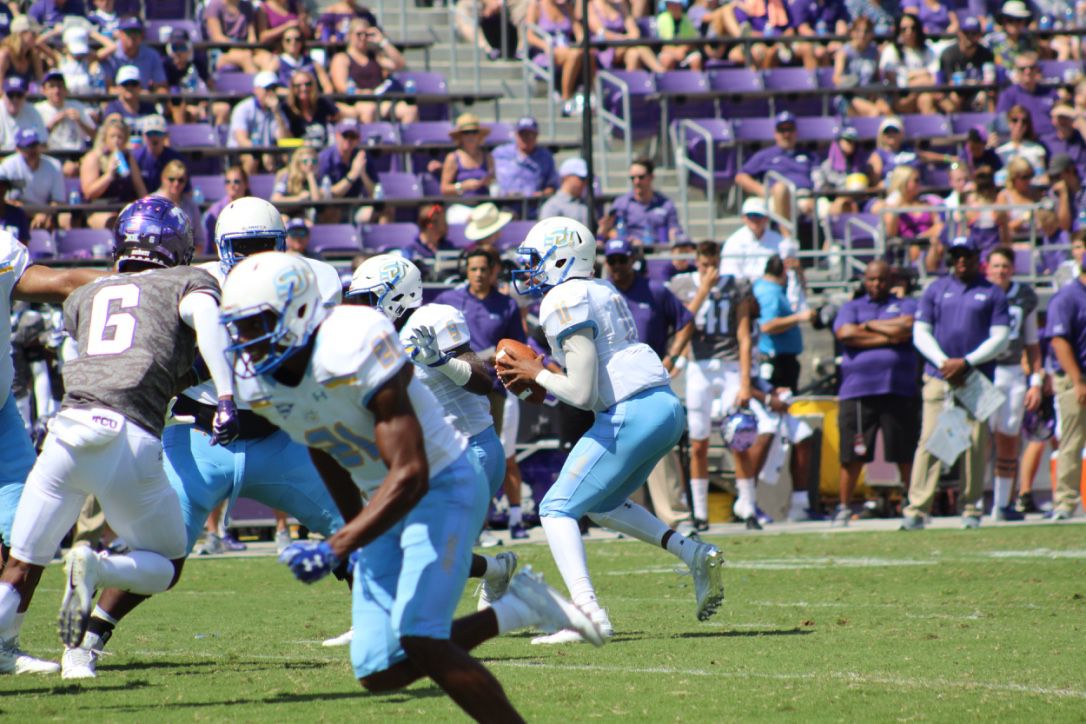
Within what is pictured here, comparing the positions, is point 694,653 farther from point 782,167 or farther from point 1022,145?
point 1022,145

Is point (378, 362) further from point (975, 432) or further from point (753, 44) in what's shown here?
point (753, 44)

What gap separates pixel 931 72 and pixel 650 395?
13.1m

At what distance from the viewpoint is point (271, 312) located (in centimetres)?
427

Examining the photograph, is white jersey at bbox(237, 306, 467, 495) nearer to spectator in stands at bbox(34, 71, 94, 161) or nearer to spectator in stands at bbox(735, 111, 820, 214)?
spectator in stands at bbox(34, 71, 94, 161)

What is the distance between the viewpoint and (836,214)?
15.9 m

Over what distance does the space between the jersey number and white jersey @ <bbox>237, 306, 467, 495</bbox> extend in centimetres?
136

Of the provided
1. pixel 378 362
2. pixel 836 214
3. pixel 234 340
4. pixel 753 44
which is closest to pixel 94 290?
pixel 234 340

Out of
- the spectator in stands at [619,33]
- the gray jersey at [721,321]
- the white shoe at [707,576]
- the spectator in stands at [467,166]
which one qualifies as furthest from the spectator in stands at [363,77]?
the white shoe at [707,576]

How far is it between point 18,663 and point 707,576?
289 centimetres

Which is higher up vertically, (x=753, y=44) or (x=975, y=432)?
(x=753, y=44)

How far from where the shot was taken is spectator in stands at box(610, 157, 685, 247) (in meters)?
14.6

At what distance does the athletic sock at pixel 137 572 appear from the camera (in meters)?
5.46

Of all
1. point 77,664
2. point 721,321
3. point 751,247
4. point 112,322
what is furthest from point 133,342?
point 751,247

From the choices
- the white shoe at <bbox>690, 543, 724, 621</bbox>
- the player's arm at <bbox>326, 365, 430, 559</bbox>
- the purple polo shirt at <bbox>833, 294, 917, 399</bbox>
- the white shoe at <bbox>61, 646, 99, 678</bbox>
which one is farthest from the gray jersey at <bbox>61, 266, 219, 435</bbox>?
the purple polo shirt at <bbox>833, 294, 917, 399</bbox>
